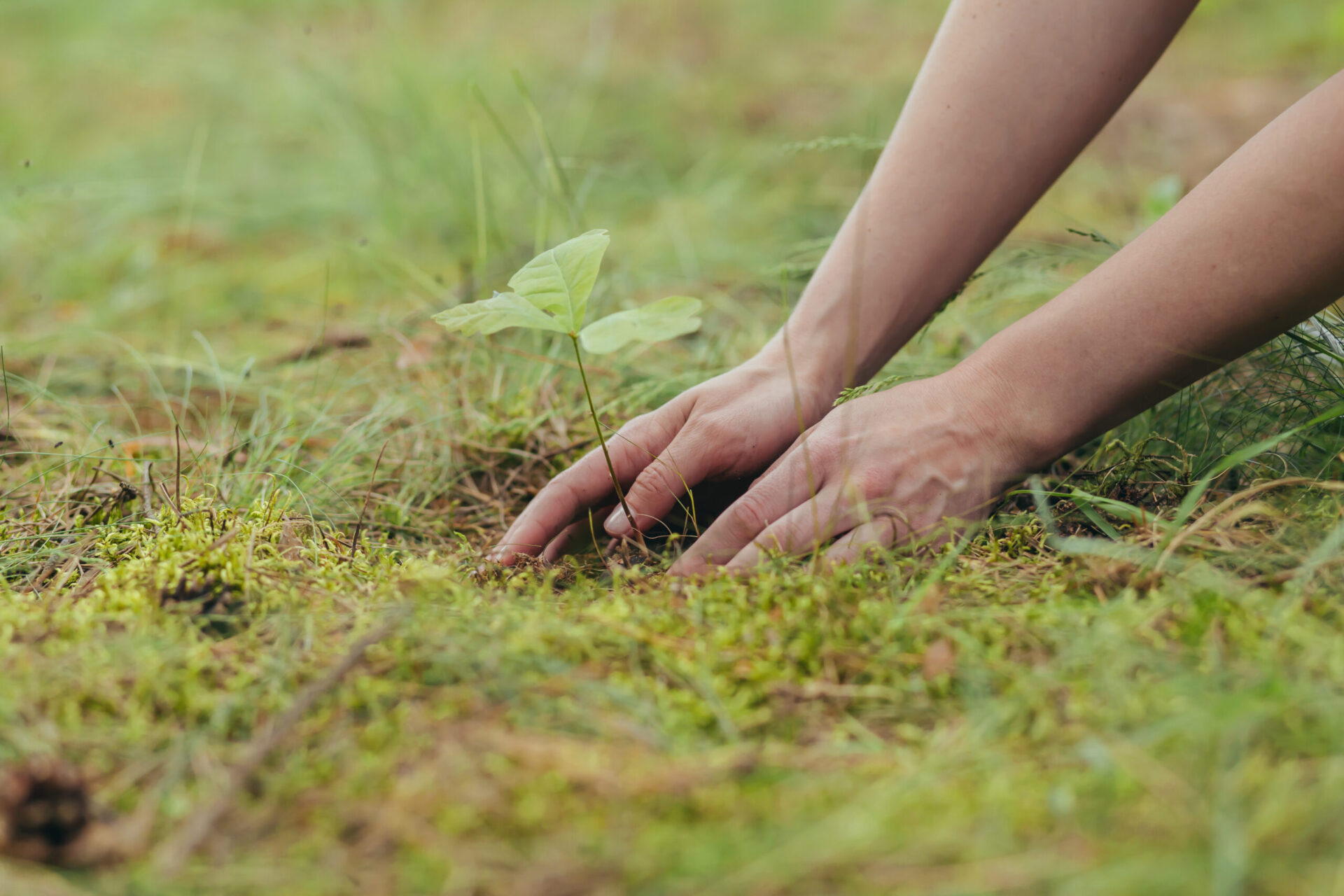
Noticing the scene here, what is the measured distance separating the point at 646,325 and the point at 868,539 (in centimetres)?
41

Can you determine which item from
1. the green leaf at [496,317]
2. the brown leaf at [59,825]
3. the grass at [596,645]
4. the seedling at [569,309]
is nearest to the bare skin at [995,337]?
the grass at [596,645]

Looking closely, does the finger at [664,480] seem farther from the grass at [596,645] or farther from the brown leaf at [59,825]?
the brown leaf at [59,825]

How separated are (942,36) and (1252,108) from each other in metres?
3.57

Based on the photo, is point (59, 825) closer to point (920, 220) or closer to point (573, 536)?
point (573, 536)

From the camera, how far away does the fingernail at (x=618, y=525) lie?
1.34 meters

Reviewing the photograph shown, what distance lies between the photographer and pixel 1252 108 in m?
4.14

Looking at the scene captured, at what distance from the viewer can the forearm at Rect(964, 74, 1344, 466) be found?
105 cm

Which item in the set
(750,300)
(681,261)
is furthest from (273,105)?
(750,300)

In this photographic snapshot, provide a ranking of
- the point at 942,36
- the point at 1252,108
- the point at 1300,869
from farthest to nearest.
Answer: the point at 1252,108
the point at 942,36
the point at 1300,869

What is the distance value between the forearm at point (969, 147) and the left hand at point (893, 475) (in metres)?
0.24

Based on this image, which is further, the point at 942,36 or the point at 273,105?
the point at 273,105

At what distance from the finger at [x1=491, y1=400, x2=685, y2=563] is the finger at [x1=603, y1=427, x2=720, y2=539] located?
0.05 metres

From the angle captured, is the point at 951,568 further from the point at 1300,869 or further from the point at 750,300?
the point at 750,300

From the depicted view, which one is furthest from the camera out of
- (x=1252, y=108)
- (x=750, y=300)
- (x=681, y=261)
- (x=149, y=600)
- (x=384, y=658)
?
(x=1252, y=108)
